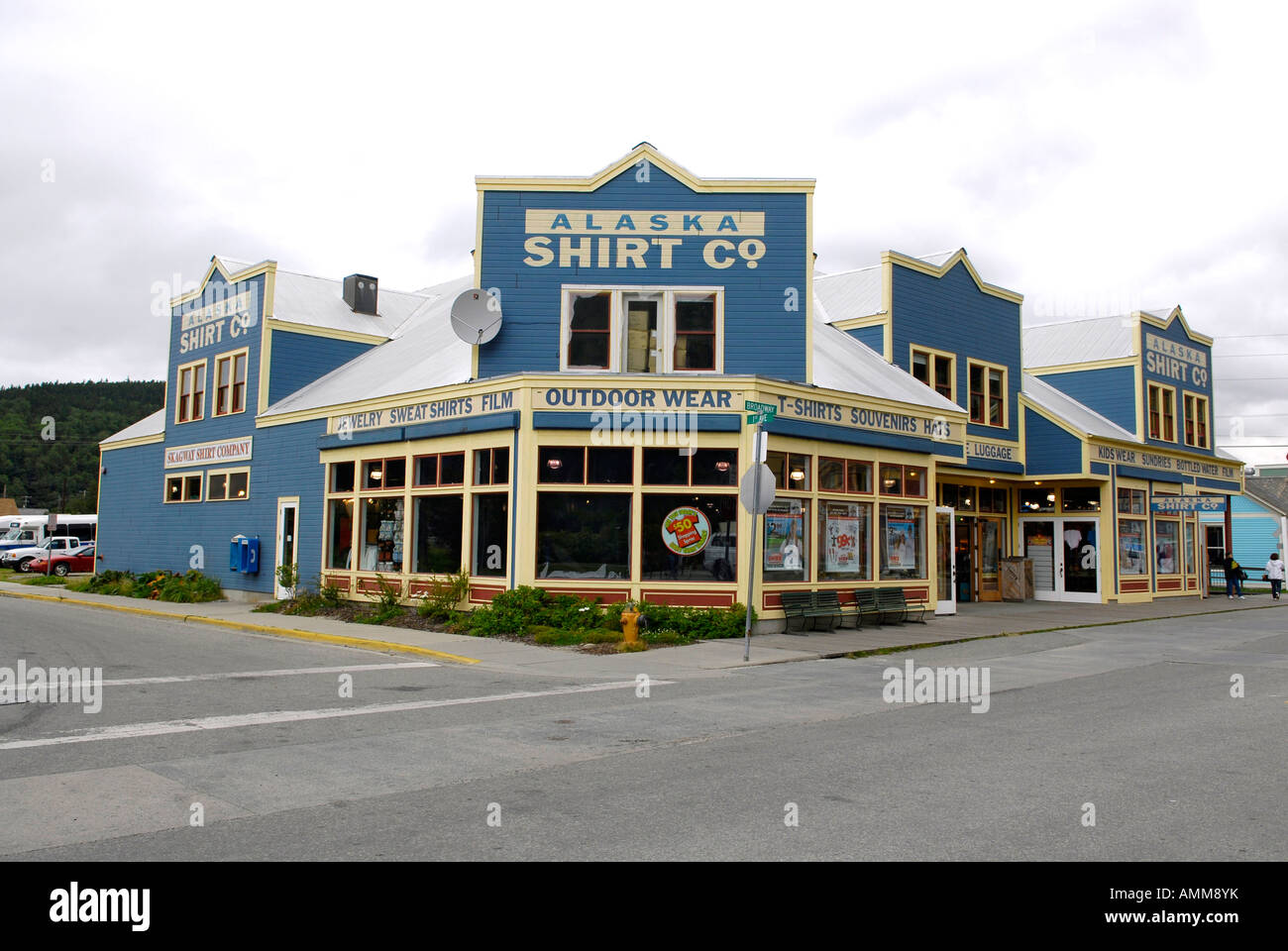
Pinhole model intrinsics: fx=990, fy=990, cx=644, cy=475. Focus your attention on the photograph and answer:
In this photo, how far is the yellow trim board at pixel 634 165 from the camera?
19.7 m

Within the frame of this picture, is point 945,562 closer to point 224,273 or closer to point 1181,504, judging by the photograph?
point 1181,504

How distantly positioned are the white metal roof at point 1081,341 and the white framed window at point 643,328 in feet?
59.8

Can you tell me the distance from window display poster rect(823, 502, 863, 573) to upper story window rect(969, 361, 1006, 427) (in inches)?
339

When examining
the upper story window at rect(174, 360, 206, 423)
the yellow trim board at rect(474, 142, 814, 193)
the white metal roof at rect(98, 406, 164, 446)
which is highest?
the yellow trim board at rect(474, 142, 814, 193)

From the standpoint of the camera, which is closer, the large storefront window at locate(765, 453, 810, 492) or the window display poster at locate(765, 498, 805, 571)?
the window display poster at locate(765, 498, 805, 571)

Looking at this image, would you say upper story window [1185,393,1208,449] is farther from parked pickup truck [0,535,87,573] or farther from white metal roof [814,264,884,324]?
parked pickup truck [0,535,87,573]

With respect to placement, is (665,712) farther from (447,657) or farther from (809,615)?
(809,615)

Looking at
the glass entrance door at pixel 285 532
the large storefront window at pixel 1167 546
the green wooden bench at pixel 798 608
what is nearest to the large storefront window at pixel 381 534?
the glass entrance door at pixel 285 532

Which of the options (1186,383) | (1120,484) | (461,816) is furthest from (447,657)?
(1186,383)

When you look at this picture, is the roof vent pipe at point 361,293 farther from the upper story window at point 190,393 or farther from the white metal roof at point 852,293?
the white metal roof at point 852,293

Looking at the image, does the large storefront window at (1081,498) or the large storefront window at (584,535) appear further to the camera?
the large storefront window at (1081,498)

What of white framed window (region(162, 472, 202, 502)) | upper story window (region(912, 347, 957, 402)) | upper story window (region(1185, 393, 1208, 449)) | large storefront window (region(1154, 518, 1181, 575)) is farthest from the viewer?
upper story window (region(1185, 393, 1208, 449))

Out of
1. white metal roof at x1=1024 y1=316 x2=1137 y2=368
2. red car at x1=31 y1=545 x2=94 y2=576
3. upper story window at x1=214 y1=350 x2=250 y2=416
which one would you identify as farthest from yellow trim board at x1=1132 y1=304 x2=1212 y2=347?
red car at x1=31 y1=545 x2=94 y2=576

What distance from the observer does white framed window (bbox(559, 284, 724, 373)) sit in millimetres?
19344
